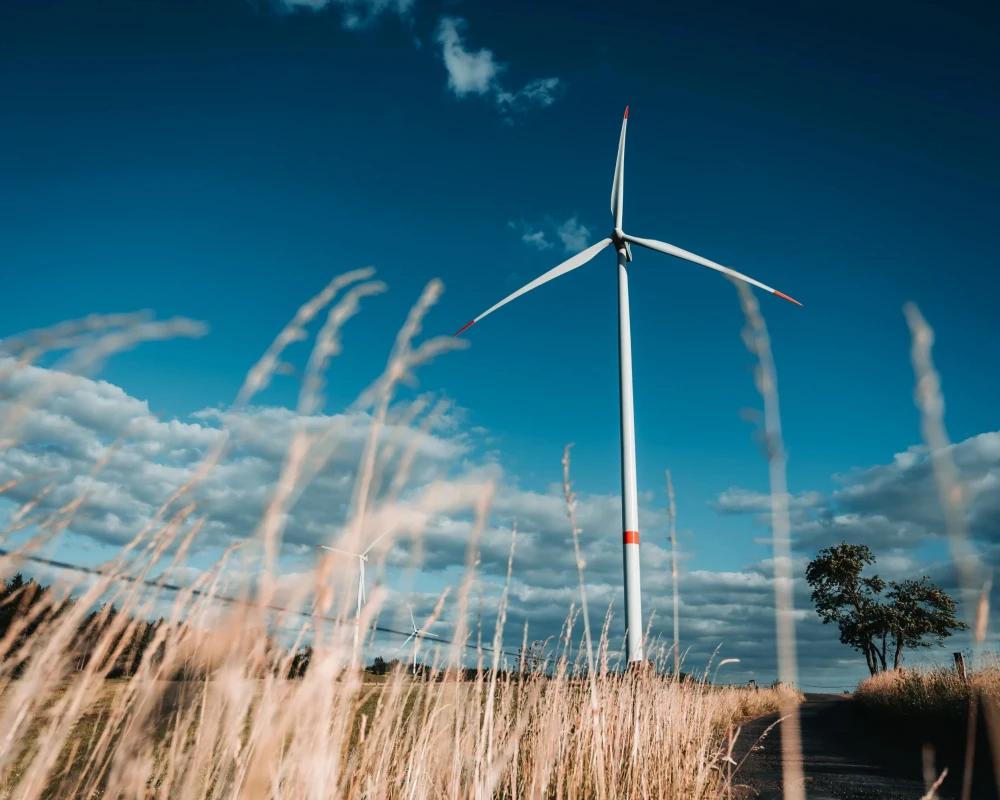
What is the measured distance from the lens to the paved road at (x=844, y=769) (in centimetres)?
854

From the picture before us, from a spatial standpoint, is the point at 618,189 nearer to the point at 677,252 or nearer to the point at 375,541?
the point at 677,252

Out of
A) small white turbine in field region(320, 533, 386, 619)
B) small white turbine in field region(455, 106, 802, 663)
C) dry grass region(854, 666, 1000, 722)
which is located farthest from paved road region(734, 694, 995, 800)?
small white turbine in field region(320, 533, 386, 619)

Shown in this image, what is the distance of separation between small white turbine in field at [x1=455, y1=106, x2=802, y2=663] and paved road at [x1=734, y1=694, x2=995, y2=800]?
317 centimetres

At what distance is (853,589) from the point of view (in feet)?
163

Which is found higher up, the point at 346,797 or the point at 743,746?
the point at 346,797

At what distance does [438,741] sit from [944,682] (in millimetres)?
16916

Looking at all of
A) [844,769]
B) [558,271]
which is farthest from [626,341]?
[844,769]

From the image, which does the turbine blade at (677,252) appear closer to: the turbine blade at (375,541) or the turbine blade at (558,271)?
the turbine blade at (558,271)

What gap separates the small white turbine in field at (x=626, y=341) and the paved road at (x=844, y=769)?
3169 mm

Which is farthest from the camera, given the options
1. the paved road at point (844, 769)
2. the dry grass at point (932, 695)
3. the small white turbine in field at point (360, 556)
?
the dry grass at point (932, 695)

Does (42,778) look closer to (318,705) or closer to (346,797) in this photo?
(318,705)

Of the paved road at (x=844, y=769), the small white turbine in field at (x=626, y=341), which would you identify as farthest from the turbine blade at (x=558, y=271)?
the paved road at (x=844, y=769)

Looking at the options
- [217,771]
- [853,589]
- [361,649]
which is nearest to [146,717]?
[361,649]

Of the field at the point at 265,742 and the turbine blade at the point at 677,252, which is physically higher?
the turbine blade at the point at 677,252
